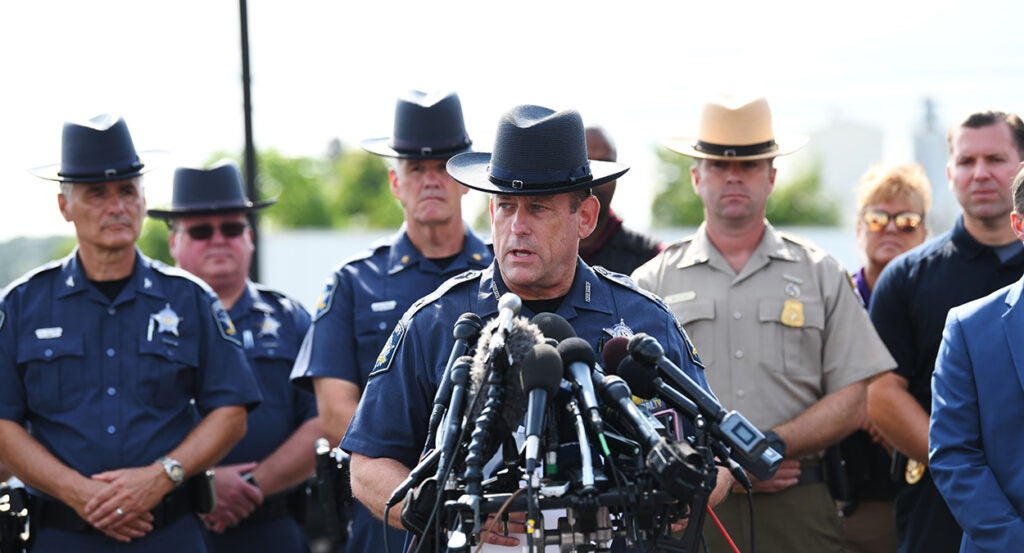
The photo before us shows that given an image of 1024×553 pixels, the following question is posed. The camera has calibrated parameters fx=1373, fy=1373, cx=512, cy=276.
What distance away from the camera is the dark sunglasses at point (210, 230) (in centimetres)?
780

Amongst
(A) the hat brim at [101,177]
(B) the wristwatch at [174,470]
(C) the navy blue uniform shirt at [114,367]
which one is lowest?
(B) the wristwatch at [174,470]

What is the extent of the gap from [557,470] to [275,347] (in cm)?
410

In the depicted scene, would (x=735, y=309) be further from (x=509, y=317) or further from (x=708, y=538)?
(x=509, y=317)

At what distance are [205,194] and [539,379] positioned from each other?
500 centimetres

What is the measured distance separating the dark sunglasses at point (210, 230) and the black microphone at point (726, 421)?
4.62m

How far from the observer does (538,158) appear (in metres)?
→ 4.17

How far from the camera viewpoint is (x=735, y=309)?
19.9 feet

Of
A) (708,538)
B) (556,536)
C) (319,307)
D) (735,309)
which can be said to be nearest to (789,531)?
(708,538)

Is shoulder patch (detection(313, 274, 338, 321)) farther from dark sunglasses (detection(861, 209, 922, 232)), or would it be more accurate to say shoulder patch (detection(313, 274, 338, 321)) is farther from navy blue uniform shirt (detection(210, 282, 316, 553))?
dark sunglasses (detection(861, 209, 922, 232))

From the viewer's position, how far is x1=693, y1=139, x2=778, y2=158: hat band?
245 inches

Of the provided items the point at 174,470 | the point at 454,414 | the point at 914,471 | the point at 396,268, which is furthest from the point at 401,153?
the point at 454,414

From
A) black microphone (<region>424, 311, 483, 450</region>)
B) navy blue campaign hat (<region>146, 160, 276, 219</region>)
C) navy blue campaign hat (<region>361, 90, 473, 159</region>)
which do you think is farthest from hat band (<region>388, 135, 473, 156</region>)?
black microphone (<region>424, 311, 483, 450</region>)

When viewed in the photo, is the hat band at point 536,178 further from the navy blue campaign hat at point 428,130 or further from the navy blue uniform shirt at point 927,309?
the navy blue uniform shirt at point 927,309

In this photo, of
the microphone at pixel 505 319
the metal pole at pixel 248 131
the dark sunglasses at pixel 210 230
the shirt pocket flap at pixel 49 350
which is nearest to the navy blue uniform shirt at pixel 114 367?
the shirt pocket flap at pixel 49 350
